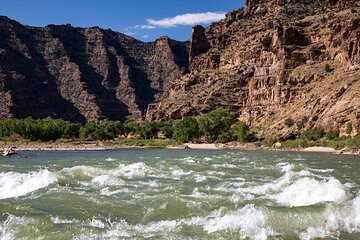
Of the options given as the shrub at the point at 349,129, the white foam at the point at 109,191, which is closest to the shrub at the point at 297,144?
the shrub at the point at 349,129

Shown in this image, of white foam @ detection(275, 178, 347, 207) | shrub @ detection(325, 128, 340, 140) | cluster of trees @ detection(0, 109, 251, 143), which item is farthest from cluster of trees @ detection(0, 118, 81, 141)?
white foam @ detection(275, 178, 347, 207)

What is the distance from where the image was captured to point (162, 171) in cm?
3253

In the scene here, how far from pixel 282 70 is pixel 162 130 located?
37.8 m

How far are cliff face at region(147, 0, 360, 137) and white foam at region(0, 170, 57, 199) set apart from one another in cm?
5744

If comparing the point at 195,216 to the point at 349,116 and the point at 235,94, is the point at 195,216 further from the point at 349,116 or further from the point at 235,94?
the point at 235,94

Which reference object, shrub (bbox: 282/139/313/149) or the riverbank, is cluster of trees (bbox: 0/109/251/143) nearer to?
the riverbank

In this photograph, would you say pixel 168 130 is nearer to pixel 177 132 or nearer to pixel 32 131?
pixel 177 132

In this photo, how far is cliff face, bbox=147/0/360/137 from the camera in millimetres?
88812

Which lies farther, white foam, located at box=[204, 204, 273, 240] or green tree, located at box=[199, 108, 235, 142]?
green tree, located at box=[199, 108, 235, 142]

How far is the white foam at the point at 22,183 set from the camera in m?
21.8

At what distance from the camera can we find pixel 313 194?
61.3 feet

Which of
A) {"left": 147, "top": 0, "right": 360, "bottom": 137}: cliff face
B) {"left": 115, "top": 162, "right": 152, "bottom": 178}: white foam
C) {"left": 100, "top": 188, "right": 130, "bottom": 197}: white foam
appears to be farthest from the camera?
{"left": 147, "top": 0, "right": 360, "bottom": 137}: cliff face

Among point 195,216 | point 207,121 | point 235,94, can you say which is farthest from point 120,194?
point 235,94

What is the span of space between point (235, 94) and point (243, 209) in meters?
128
